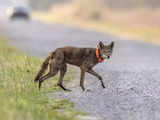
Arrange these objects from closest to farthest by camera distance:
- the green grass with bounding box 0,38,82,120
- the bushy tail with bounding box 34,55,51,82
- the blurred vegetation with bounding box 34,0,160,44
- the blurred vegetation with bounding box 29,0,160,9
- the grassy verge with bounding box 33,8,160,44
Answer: the green grass with bounding box 0,38,82,120
the bushy tail with bounding box 34,55,51,82
the grassy verge with bounding box 33,8,160,44
the blurred vegetation with bounding box 34,0,160,44
the blurred vegetation with bounding box 29,0,160,9

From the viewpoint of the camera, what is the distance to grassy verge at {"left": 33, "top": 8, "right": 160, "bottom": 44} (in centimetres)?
2655

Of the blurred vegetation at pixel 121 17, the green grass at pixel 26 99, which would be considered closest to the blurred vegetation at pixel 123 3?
the blurred vegetation at pixel 121 17

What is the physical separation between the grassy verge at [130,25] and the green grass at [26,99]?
1408cm

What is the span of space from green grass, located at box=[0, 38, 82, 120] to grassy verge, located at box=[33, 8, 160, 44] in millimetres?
14084

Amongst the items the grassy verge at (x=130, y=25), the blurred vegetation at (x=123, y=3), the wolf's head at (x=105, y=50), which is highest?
the blurred vegetation at (x=123, y=3)

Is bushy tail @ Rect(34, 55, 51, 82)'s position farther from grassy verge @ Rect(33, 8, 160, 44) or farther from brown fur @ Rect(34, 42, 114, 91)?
grassy verge @ Rect(33, 8, 160, 44)

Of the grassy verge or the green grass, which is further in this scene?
→ the grassy verge

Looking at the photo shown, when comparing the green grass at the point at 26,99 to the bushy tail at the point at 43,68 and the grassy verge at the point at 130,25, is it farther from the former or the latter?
the grassy verge at the point at 130,25

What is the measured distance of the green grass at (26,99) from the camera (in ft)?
20.5

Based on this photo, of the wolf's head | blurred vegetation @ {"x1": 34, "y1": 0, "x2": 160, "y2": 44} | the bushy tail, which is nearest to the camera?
the wolf's head

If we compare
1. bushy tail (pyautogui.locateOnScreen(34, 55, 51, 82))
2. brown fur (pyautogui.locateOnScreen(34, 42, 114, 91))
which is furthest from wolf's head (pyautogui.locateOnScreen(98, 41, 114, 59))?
bushy tail (pyautogui.locateOnScreen(34, 55, 51, 82))

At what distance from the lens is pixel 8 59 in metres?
13.1

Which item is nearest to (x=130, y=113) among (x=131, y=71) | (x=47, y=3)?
(x=131, y=71)

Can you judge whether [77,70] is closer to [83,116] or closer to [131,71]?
[131,71]
